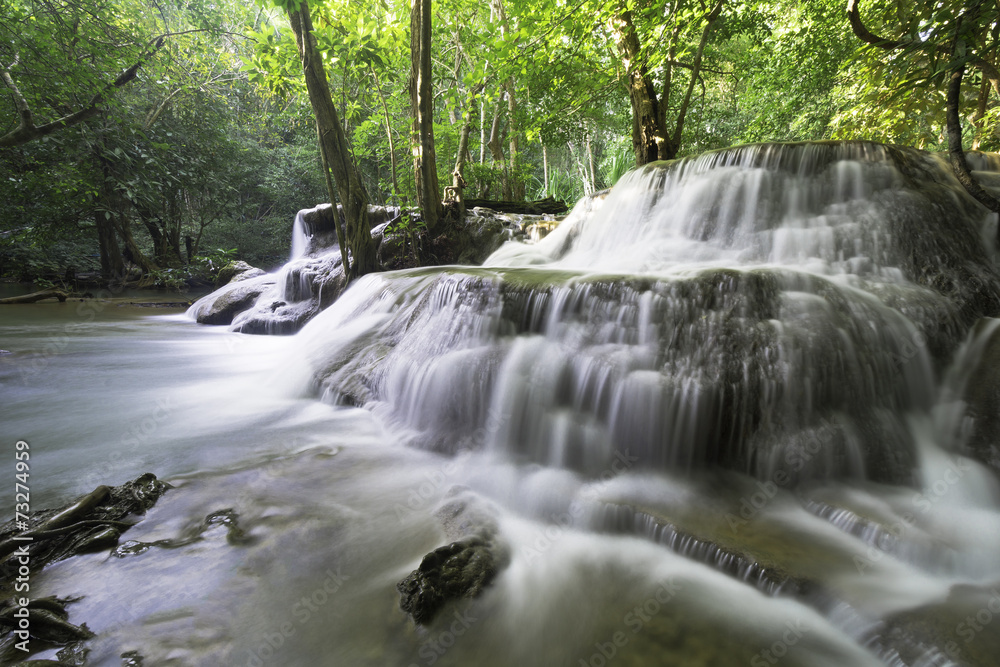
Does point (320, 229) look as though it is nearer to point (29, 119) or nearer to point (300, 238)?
point (300, 238)

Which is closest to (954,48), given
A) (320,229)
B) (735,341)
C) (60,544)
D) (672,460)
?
(735,341)

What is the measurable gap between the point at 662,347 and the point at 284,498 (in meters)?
2.35

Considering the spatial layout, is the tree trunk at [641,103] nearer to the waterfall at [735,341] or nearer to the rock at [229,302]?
the waterfall at [735,341]

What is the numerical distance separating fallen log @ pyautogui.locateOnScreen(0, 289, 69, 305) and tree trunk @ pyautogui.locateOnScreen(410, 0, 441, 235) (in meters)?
8.70

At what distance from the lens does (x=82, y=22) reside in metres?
7.76

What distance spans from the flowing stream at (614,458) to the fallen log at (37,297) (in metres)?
6.44

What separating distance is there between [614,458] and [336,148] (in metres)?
6.57

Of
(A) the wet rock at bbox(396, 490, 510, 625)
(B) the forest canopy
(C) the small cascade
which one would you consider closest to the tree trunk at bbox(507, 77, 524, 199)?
(B) the forest canopy

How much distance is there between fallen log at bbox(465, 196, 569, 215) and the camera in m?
9.92

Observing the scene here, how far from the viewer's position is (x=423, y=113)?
7.07 meters

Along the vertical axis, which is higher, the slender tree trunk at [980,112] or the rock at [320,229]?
the slender tree trunk at [980,112]

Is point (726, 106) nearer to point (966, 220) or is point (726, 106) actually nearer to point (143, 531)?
point (966, 220)

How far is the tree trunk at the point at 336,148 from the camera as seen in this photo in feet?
20.1

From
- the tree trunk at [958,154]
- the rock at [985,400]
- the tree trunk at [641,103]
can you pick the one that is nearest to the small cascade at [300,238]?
the tree trunk at [641,103]
